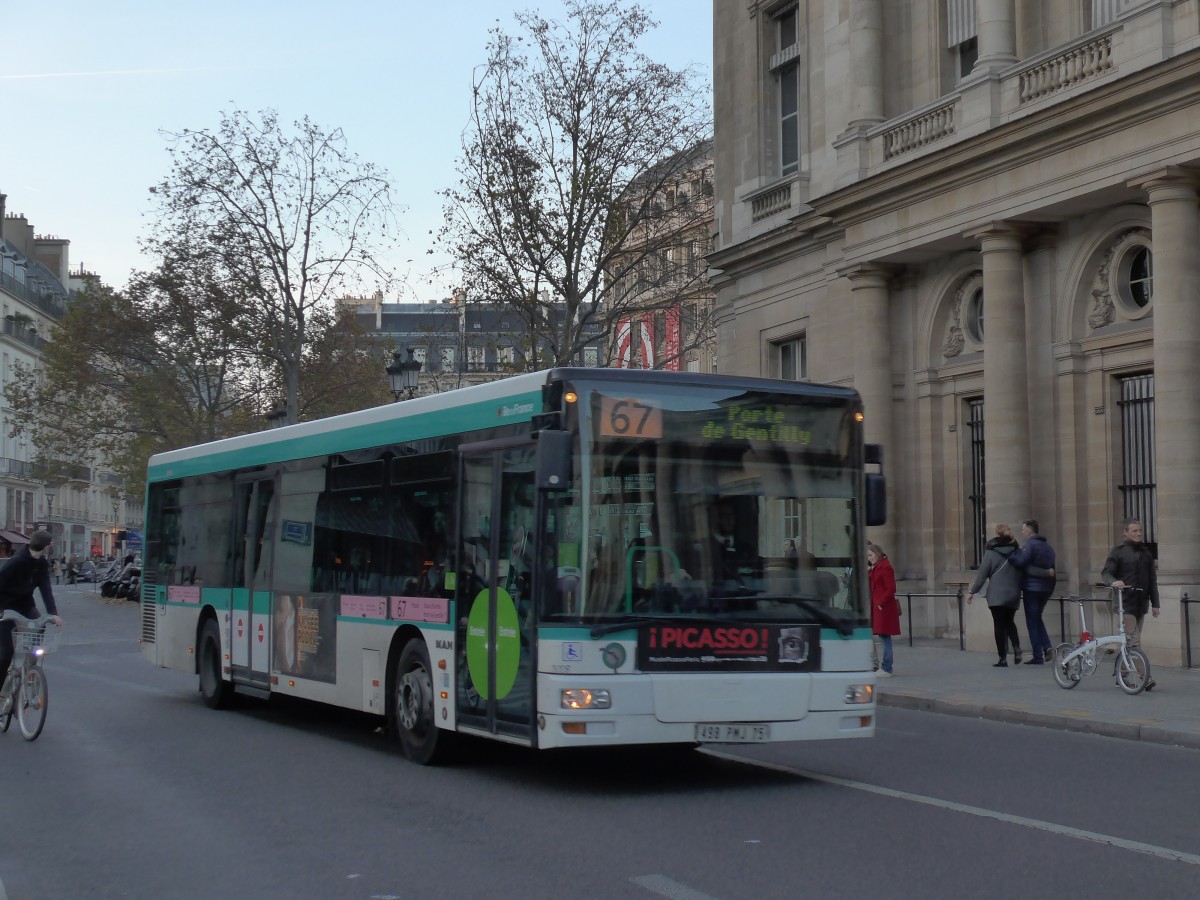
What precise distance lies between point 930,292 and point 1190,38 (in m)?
7.45

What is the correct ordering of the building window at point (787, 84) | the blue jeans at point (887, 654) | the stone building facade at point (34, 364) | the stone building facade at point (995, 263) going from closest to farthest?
the blue jeans at point (887, 654) < the stone building facade at point (995, 263) < the building window at point (787, 84) < the stone building facade at point (34, 364)

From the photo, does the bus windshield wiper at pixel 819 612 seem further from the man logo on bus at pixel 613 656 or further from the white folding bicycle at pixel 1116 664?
the white folding bicycle at pixel 1116 664

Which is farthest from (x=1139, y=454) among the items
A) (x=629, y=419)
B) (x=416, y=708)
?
(x=629, y=419)

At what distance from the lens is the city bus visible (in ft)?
32.6

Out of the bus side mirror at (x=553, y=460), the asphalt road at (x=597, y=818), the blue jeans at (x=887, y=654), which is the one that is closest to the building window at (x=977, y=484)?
the blue jeans at (x=887, y=654)

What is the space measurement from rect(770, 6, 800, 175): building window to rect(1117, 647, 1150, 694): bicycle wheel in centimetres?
1608

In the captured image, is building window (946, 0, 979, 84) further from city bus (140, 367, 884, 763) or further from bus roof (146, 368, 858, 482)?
city bus (140, 367, 884, 763)

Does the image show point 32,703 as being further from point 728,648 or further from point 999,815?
point 999,815

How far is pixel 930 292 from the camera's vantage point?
1044 inches

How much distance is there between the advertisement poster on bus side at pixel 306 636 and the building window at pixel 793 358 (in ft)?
54.5

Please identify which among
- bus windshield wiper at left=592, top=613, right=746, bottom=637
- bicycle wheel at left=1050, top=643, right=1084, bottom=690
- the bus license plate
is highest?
bus windshield wiper at left=592, top=613, right=746, bottom=637

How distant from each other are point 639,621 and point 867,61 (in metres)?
19.2

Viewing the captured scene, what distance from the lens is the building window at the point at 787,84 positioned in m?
31.0

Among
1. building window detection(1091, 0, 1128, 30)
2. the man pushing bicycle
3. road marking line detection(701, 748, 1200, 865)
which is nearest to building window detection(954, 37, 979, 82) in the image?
building window detection(1091, 0, 1128, 30)
